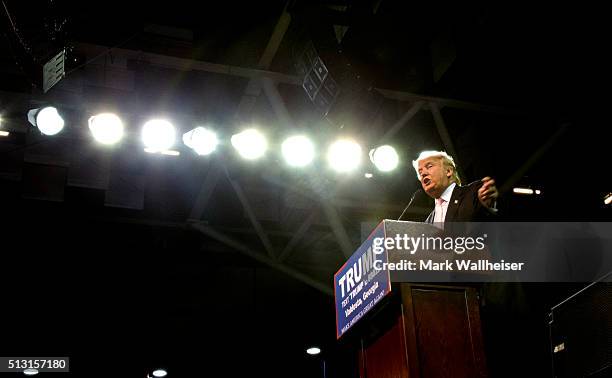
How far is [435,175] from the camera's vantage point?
9.93 ft

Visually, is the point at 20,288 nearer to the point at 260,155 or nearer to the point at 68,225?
the point at 68,225

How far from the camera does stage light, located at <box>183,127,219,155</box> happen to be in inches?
211

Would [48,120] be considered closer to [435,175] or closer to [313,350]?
[435,175]

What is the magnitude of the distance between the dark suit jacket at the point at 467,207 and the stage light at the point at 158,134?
10.3 feet

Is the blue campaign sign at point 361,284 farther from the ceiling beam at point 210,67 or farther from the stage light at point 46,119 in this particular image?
the stage light at point 46,119

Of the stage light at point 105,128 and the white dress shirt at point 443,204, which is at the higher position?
the stage light at point 105,128

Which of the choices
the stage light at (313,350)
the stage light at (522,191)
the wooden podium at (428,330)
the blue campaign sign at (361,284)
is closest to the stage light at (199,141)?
the blue campaign sign at (361,284)

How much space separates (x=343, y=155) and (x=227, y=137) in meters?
1.06

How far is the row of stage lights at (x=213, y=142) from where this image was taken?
5.10 meters

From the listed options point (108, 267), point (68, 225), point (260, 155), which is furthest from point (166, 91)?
point (108, 267)

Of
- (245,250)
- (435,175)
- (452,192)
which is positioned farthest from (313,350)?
(452,192)

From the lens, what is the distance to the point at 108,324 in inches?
333

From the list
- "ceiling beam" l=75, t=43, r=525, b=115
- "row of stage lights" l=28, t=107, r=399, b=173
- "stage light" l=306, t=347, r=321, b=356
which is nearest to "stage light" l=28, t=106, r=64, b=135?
"row of stage lights" l=28, t=107, r=399, b=173

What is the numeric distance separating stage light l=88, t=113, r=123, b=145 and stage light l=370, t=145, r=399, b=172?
2.30 metres
